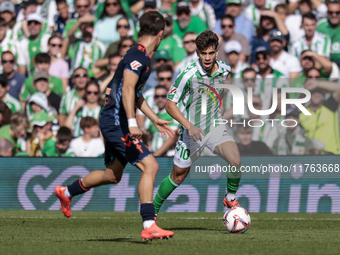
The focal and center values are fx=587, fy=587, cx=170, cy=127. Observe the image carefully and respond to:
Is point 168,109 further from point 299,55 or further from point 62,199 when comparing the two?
point 299,55

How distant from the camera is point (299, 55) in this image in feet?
40.8

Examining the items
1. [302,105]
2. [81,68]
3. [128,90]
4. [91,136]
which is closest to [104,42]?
[81,68]

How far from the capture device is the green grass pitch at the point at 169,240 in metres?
5.49

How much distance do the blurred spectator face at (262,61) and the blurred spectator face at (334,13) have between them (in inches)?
72.2

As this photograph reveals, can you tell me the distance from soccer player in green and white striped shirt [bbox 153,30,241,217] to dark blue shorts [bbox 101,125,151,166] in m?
1.29

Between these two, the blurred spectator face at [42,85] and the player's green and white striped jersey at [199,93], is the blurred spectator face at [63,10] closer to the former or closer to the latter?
the blurred spectator face at [42,85]

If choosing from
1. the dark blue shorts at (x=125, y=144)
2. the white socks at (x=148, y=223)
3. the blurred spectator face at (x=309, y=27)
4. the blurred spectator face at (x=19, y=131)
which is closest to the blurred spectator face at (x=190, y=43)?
the blurred spectator face at (x=309, y=27)

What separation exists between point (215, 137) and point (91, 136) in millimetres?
4150

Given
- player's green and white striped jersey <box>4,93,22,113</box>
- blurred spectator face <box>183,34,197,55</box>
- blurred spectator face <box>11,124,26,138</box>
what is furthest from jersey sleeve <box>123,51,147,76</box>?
player's green and white striped jersey <box>4,93,22,113</box>

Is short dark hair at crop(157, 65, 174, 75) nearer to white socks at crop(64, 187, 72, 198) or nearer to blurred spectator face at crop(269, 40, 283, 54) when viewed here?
blurred spectator face at crop(269, 40, 283, 54)

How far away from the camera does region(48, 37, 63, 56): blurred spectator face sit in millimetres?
13844

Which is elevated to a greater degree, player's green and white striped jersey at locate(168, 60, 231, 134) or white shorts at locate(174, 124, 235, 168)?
player's green and white striped jersey at locate(168, 60, 231, 134)

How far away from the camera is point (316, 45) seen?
40.9 feet

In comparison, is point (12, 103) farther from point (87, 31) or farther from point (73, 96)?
point (87, 31)
